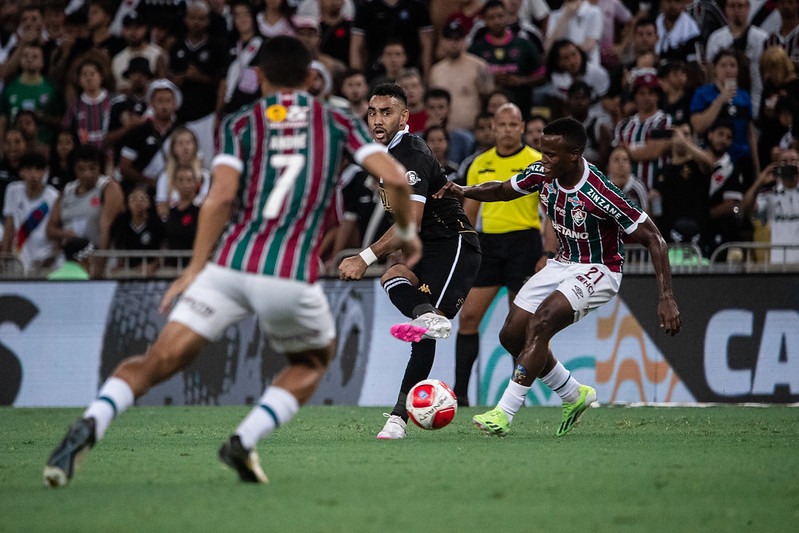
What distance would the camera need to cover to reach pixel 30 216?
14.9 meters

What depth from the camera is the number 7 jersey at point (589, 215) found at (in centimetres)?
891

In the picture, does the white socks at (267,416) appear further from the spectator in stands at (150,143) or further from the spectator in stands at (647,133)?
the spectator in stands at (150,143)

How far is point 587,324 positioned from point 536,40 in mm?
4676

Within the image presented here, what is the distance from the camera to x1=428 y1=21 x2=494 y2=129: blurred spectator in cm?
1508

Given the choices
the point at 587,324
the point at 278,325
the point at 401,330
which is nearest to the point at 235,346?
the point at 587,324

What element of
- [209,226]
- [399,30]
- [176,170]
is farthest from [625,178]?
[209,226]

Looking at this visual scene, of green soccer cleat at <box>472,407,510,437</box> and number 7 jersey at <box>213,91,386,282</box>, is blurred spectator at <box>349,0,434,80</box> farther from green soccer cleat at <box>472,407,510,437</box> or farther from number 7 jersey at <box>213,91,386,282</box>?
number 7 jersey at <box>213,91,386,282</box>

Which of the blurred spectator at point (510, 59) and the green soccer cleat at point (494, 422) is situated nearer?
the green soccer cleat at point (494, 422)

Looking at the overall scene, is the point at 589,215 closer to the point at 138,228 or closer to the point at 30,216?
the point at 138,228

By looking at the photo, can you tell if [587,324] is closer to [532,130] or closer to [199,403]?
[532,130]

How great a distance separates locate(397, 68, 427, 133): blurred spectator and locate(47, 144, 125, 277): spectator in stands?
364cm

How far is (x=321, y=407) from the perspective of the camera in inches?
500

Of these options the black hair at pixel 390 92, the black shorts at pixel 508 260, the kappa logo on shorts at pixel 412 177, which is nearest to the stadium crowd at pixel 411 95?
the black shorts at pixel 508 260

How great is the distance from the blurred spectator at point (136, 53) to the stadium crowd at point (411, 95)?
1.1 inches
